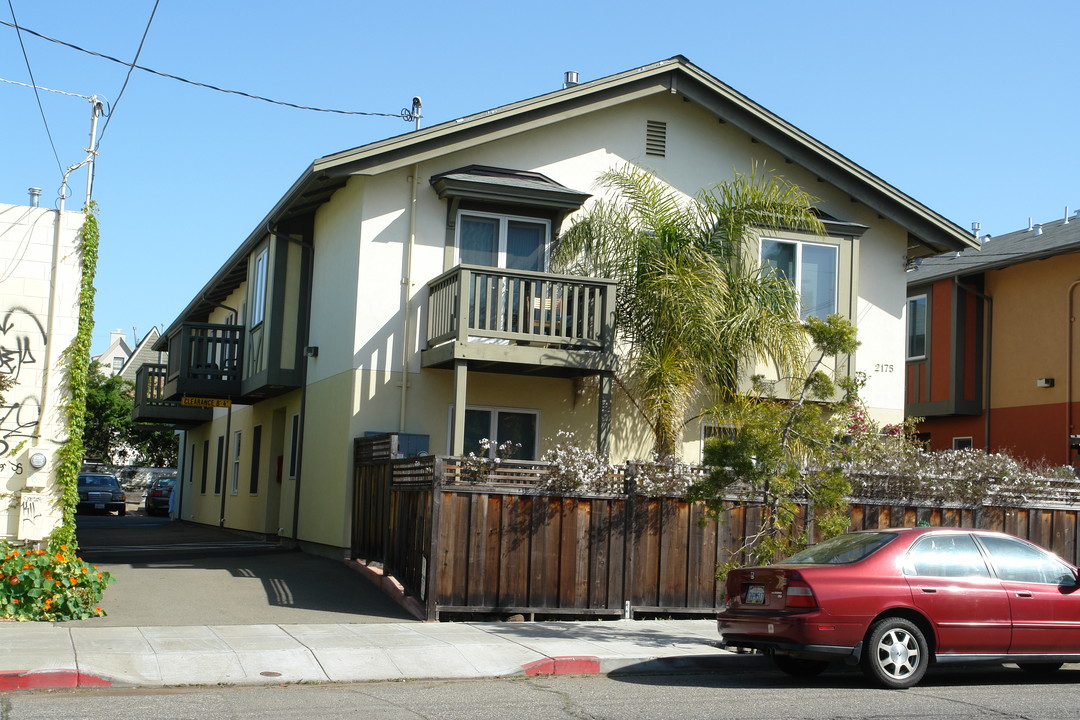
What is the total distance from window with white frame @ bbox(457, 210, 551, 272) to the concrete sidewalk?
6602 millimetres

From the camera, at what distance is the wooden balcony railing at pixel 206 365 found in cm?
2242

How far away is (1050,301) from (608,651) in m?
15.2

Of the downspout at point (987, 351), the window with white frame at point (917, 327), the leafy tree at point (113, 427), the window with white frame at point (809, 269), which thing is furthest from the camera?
the leafy tree at point (113, 427)

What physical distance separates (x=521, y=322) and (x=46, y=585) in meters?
6.99

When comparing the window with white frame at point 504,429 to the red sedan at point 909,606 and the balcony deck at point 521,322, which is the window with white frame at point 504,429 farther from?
the red sedan at point 909,606

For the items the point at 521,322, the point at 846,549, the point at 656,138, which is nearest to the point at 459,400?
the point at 521,322

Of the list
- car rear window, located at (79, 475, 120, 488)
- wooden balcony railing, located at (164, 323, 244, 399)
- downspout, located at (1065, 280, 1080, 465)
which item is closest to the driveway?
wooden balcony railing, located at (164, 323, 244, 399)

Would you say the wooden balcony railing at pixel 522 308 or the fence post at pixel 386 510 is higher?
the wooden balcony railing at pixel 522 308

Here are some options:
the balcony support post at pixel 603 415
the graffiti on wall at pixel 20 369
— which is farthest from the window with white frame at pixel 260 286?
the graffiti on wall at pixel 20 369

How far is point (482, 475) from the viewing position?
43.1 ft

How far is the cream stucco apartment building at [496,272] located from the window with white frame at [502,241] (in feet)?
0.09

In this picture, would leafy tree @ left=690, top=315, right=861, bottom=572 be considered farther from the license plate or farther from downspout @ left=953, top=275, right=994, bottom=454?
downspout @ left=953, top=275, right=994, bottom=454

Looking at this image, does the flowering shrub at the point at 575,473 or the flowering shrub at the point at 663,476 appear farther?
the flowering shrub at the point at 663,476

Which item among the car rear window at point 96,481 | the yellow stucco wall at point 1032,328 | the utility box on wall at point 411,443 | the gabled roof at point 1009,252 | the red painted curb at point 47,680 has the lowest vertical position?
the red painted curb at point 47,680
